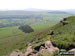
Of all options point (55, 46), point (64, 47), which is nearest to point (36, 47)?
point (55, 46)

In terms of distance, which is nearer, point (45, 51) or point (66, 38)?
point (45, 51)

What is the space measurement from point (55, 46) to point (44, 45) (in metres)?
4.72

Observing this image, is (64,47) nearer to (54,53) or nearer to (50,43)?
(50,43)

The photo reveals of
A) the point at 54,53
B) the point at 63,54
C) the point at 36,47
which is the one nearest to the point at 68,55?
the point at 63,54

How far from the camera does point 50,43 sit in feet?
171

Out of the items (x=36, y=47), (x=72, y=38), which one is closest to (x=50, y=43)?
(x=36, y=47)

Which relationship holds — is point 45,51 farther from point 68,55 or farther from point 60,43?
point 60,43

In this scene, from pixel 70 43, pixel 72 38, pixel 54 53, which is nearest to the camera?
pixel 54 53

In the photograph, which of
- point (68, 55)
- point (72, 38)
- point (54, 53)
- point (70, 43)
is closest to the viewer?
point (68, 55)

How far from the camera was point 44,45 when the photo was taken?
168 ft

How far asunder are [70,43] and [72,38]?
564 cm

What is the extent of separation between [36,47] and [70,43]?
13.1 m

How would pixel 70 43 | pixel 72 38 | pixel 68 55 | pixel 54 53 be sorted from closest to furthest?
pixel 68 55 < pixel 54 53 < pixel 70 43 < pixel 72 38

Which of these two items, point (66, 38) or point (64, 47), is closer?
point (64, 47)
